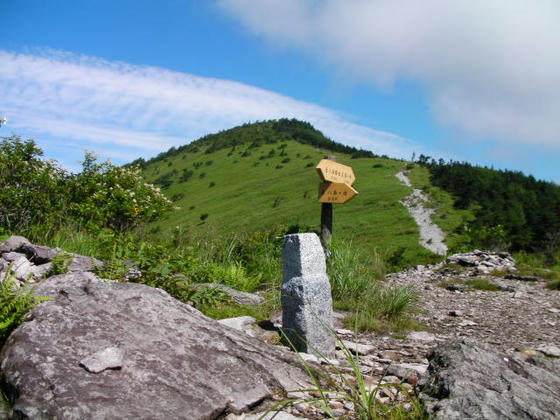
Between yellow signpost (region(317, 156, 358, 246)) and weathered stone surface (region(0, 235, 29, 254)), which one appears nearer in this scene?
weathered stone surface (region(0, 235, 29, 254))

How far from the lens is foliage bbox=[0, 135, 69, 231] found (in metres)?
8.71

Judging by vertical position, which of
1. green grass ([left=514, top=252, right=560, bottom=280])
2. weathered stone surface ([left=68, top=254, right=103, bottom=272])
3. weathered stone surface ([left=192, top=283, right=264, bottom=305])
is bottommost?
weathered stone surface ([left=192, top=283, right=264, bottom=305])

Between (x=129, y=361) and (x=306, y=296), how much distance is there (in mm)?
1943

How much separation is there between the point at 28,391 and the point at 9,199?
7.82 metres

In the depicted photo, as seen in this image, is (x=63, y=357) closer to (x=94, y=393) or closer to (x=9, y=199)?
(x=94, y=393)

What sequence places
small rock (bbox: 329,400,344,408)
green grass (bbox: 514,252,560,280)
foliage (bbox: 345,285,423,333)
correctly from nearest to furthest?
small rock (bbox: 329,400,344,408) → foliage (bbox: 345,285,423,333) → green grass (bbox: 514,252,560,280)

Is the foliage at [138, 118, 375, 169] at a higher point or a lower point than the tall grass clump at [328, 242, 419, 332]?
higher

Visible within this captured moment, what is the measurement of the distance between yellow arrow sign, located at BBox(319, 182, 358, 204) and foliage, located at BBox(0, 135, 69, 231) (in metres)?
5.96

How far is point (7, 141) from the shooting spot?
10.5 meters

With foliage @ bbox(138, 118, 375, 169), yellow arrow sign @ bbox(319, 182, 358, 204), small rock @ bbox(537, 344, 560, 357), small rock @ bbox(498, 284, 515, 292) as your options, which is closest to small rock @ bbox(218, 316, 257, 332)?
small rock @ bbox(537, 344, 560, 357)

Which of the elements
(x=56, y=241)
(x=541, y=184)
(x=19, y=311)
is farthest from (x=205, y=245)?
(x=541, y=184)

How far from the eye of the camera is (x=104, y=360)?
2.56 m

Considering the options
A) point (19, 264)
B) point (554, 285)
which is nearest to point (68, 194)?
point (19, 264)

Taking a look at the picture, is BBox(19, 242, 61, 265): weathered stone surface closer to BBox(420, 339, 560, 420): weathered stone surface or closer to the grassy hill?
the grassy hill
